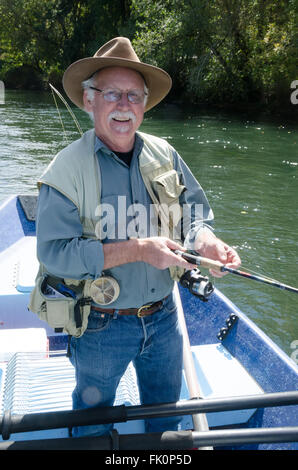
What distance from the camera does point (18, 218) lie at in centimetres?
566

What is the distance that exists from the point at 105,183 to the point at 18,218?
390 cm

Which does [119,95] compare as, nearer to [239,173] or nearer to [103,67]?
[103,67]

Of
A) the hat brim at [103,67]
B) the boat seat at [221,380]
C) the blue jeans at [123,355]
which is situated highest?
the hat brim at [103,67]

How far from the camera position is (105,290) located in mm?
1969

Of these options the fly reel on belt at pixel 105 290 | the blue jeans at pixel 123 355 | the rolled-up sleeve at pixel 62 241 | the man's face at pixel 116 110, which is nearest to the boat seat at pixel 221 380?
the blue jeans at pixel 123 355

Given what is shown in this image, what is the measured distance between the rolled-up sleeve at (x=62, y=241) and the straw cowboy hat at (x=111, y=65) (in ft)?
1.93

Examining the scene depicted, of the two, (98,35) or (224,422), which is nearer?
(224,422)

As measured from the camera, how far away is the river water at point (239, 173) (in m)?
5.96

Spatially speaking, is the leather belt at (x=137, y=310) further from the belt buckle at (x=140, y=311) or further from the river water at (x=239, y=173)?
the river water at (x=239, y=173)

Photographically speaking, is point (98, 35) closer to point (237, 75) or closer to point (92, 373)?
point (237, 75)

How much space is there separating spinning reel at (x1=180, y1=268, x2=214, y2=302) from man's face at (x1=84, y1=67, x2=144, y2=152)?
69cm

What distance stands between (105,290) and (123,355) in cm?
31
